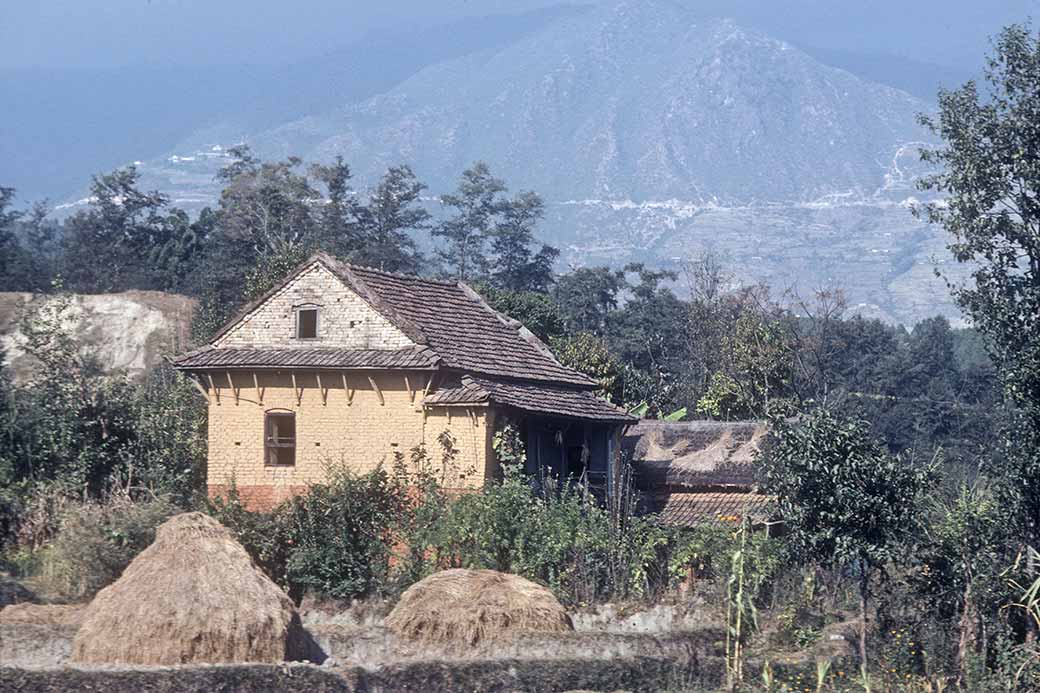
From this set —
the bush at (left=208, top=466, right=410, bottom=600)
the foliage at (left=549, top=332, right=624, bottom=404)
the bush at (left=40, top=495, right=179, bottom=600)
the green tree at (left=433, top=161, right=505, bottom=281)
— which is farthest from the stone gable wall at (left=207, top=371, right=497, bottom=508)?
the green tree at (left=433, top=161, right=505, bottom=281)

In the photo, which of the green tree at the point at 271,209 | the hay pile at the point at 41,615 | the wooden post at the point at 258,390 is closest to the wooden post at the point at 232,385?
the wooden post at the point at 258,390

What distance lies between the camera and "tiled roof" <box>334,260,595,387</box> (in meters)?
30.1

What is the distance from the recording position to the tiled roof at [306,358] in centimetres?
2844

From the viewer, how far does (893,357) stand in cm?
6831

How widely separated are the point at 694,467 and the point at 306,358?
374 inches

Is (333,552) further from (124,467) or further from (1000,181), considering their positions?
(1000,181)

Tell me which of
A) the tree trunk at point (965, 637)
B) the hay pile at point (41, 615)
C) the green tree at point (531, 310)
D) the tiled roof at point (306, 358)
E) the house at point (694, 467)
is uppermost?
the green tree at point (531, 310)

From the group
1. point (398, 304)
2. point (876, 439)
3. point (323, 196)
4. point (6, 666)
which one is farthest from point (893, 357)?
point (6, 666)

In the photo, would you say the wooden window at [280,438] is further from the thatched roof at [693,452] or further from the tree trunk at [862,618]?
the tree trunk at [862,618]

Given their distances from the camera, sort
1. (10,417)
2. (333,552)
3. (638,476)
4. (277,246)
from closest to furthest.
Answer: (333,552) → (10,417) → (638,476) → (277,246)

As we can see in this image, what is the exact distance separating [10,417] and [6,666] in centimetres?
1410

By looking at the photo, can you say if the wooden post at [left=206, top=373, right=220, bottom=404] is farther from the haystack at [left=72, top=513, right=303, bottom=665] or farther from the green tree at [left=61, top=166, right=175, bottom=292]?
the green tree at [left=61, top=166, right=175, bottom=292]

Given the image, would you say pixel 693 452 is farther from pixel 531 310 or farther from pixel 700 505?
pixel 531 310

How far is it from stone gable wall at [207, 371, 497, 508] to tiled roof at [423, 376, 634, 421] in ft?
1.04
